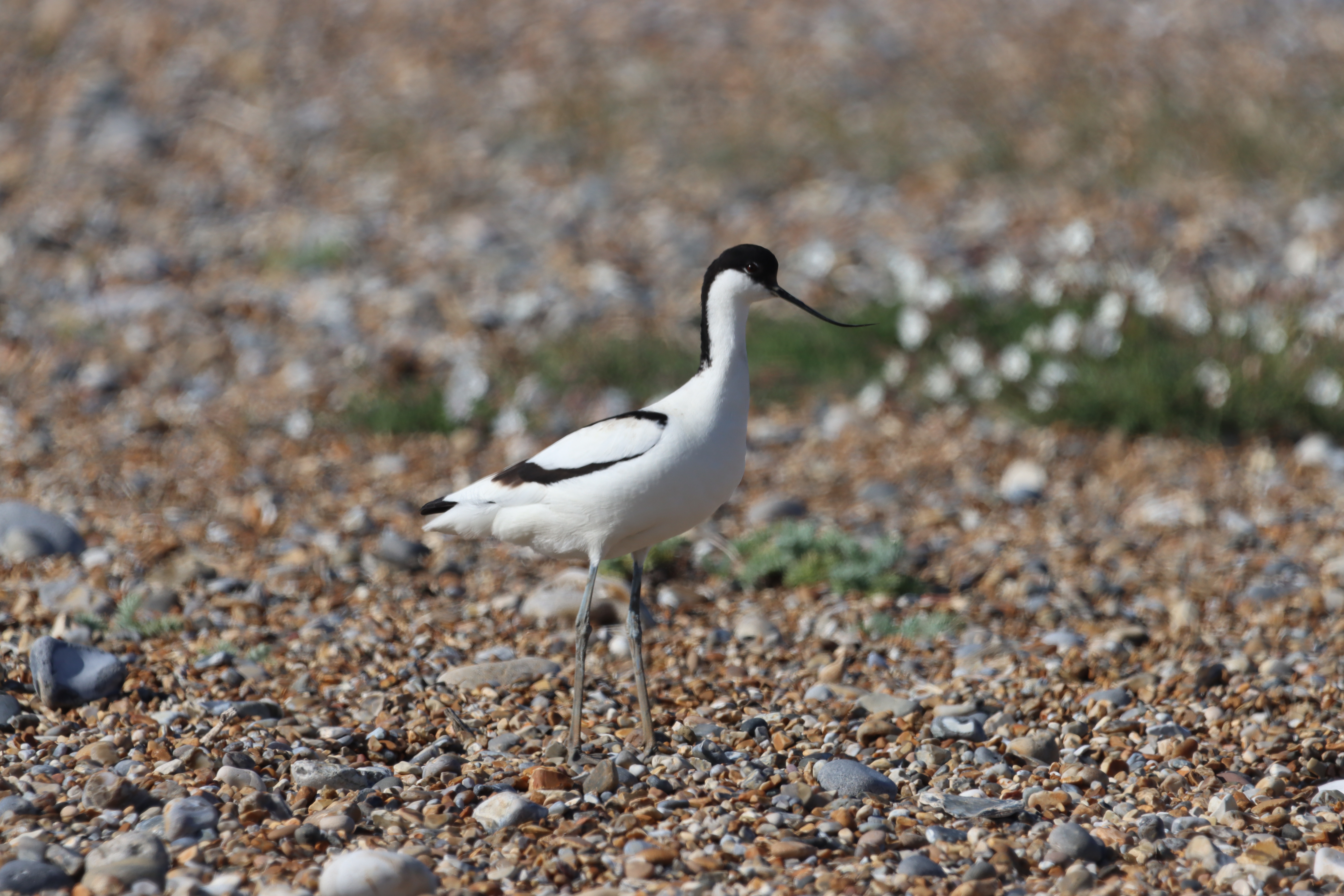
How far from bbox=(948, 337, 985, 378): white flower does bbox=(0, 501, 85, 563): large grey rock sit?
13.6 ft

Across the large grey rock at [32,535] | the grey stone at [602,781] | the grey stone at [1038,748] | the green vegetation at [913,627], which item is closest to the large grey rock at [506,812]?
the grey stone at [602,781]

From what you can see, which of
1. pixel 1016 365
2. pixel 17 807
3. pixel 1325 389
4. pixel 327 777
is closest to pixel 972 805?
pixel 327 777

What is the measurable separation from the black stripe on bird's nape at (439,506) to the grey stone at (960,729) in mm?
1468

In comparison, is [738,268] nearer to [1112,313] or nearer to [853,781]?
[853,781]

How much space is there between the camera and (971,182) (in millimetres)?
10188

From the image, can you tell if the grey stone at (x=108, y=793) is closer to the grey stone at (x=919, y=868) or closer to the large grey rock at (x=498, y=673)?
the large grey rock at (x=498, y=673)

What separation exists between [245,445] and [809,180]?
208 inches

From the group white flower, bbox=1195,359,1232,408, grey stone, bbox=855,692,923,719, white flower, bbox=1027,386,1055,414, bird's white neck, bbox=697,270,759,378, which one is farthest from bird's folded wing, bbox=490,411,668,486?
white flower, bbox=1195,359,1232,408

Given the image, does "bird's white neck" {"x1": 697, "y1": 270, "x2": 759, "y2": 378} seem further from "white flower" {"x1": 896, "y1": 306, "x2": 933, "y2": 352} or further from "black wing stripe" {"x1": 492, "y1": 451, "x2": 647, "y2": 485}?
"white flower" {"x1": 896, "y1": 306, "x2": 933, "y2": 352}

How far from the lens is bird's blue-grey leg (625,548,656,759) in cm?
371

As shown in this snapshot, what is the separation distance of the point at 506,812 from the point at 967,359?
4.40 meters

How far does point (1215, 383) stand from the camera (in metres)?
6.60

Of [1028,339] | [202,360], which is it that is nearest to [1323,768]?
[1028,339]

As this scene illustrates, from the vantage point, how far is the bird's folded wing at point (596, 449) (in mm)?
3566
